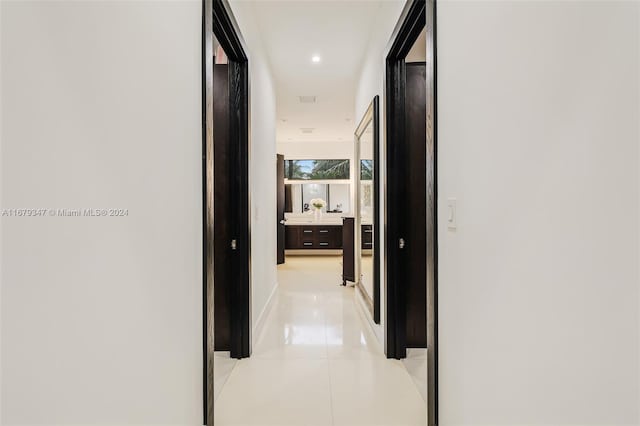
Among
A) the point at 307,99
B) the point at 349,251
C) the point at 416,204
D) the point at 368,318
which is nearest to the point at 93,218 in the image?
the point at 416,204

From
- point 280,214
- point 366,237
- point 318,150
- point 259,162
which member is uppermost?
point 318,150

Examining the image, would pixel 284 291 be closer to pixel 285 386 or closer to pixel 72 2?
pixel 285 386

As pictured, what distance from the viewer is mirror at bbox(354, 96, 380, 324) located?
10.6 feet

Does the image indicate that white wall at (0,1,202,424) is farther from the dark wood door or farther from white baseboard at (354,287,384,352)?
the dark wood door

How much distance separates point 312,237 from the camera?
812 cm

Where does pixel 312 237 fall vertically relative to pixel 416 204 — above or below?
below

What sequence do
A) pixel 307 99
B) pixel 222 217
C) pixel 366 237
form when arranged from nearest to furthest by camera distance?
pixel 222 217 → pixel 366 237 → pixel 307 99

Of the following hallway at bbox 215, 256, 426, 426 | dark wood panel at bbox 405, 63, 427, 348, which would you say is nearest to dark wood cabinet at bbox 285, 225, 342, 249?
hallway at bbox 215, 256, 426, 426

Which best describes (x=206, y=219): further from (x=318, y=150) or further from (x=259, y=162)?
(x=318, y=150)

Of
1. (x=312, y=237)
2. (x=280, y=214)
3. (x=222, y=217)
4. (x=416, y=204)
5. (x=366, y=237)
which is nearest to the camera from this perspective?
(x=222, y=217)
